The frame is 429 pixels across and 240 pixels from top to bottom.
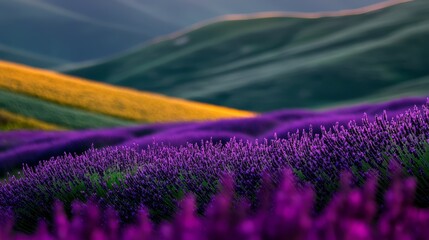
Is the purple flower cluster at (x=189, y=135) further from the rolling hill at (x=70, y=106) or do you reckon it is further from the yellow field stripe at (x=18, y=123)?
the rolling hill at (x=70, y=106)

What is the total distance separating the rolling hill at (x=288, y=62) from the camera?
6291 cm

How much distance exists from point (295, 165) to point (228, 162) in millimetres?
812

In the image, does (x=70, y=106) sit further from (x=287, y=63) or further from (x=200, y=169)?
(x=287, y=63)

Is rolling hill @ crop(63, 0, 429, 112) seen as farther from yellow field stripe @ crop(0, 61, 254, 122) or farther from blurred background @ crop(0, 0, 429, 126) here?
yellow field stripe @ crop(0, 61, 254, 122)

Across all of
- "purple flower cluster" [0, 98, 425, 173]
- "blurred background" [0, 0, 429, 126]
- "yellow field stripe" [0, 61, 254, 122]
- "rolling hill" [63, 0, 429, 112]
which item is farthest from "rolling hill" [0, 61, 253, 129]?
"rolling hill" [63, 0, 429, 112]

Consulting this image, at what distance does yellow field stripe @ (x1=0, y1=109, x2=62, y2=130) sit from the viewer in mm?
20555

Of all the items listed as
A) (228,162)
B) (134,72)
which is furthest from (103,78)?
(228,162)

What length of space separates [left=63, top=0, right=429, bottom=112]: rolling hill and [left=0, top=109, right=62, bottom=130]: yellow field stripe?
94.3ft

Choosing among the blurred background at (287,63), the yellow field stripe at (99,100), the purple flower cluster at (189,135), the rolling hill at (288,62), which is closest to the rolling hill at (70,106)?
the yellow field stripe at (99,100)

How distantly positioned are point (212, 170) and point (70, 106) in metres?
22.2

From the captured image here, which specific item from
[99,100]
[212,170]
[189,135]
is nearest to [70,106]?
[99,100]

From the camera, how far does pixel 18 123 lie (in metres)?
20.9

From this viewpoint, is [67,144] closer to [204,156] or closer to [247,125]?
[247,125]

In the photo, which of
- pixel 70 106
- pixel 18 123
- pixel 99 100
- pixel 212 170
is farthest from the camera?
pixel 99 100
